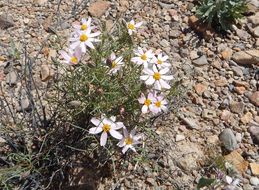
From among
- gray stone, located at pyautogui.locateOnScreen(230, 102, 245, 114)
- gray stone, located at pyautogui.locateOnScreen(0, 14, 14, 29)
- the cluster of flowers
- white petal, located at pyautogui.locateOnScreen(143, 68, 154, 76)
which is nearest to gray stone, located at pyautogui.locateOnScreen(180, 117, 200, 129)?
gray stone, located at pyautogui.locateOnScreen(230, 102, 245, 114)

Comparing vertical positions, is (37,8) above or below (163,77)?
below

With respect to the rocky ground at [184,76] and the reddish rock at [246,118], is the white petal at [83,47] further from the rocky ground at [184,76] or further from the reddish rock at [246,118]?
the reddish rock at [246,118]

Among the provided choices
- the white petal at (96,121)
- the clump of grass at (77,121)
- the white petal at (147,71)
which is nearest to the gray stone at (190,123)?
the clump of grass at (77,121)

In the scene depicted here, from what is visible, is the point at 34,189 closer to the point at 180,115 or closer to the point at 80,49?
the point at 80,49

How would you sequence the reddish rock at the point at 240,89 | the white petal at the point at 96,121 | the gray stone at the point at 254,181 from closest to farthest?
the white petal at the point at 96,121, the gray stone at the point at 254,181, the reddish rock at the point at 240,89

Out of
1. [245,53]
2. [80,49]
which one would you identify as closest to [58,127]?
[80,49]

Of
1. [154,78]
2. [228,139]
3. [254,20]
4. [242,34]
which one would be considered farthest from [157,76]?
[254,20]

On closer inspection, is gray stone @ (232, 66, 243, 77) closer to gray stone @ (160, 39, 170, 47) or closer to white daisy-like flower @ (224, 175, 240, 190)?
gray stone @ (160, 39, 170, 47)

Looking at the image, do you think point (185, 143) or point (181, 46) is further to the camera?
point (181, 46)
